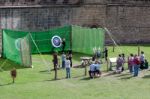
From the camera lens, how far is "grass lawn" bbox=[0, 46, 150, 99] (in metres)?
25.2

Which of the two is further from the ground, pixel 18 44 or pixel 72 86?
pixel 18 44

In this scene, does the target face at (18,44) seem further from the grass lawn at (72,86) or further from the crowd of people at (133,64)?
the crowd of people at (133,64)

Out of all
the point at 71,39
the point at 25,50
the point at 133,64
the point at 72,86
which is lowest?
the point at 72,86

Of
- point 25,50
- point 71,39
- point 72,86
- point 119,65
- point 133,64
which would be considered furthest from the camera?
point 71,39

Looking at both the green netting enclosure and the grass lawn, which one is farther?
the green netting enclosure

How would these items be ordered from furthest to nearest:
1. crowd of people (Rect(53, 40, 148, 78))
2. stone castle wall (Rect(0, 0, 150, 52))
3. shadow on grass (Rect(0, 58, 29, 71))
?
stone castle wall (Rect(0, 0, 150, 52)) → shadow on grass (Rect(0, 58, 29, 71)) → crowd of people (Rect(53, 40, 148, 78))

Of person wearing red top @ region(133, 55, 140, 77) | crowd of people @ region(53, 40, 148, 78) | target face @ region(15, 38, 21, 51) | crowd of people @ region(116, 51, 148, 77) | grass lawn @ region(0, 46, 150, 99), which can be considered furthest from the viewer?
target face @ region(15, 38, 21, 51)

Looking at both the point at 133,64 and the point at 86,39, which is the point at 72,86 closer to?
the point at 133,64

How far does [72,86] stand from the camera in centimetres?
2742

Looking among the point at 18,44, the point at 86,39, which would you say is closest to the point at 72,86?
the point at 18,44

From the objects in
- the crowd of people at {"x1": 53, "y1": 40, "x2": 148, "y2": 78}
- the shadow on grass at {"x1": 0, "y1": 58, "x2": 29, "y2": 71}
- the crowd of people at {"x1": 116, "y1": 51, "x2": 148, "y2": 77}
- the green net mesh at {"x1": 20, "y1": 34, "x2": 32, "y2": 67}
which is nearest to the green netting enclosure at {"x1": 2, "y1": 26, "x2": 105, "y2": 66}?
the shadow on grass at {"x1": 0, "y1": 58, "x2": 29, "y2": 71}

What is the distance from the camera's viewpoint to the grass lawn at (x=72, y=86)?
25250 millimetres

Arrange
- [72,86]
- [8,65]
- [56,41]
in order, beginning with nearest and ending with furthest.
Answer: [72,86]
[8,65]
[56,41]

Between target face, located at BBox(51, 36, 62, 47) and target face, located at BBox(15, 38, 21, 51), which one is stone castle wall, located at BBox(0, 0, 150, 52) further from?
target face, located at BBox(15, 38, 21, 51)
